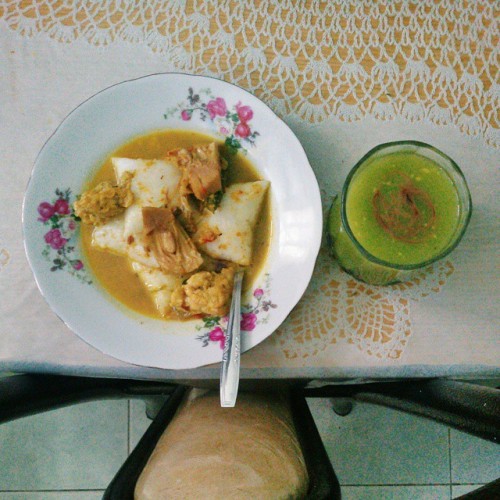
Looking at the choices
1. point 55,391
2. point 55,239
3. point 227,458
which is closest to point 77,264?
point 55,239

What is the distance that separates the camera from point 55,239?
2.81 feet

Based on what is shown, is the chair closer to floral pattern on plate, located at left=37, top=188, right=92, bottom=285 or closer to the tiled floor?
floral pattern on plate, located at left=37, top=188, right=92, bottom=285

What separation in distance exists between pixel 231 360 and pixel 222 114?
1.40 feet

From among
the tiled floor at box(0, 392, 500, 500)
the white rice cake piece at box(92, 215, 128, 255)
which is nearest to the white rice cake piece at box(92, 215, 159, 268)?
the white rice cake piece at box(92, 215, 128, 255)

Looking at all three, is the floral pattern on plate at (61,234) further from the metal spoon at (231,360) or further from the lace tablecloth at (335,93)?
the metal spoon at (231,360)

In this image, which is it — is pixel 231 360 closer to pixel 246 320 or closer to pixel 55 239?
pixel 246 320

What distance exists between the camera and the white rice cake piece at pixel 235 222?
34.6 inches

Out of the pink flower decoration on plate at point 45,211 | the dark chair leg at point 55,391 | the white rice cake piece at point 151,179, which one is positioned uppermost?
the white rice cake piece at point 151,179

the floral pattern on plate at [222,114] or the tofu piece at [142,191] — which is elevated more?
the floral pattern on plate at [222,114]

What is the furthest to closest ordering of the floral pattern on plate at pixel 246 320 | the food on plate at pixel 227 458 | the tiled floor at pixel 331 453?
the tiled floor at pixel 331 453, the floral pattern on plate at pixel 246 320, the food on plate at pixel 227 458

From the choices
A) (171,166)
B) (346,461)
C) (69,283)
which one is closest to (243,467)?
(69,283)

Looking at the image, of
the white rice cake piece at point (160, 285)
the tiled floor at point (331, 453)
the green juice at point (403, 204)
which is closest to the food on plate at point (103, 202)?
the white rice cake piece at point (160, 285)

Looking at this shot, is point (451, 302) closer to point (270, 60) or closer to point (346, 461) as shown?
point (270, 60)

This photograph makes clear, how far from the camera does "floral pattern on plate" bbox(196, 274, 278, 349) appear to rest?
0.84 meters
